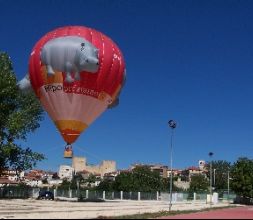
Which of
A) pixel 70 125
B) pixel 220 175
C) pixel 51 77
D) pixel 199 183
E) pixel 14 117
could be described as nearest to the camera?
pixel 51 77

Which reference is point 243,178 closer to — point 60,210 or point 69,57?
point 60,210

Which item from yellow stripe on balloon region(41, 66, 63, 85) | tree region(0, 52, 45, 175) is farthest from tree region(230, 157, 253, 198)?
yellow stripe on balloon region(41, 66, 63, 85)

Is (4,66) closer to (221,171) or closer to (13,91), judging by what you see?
(13,91)

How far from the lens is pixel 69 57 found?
107 ft

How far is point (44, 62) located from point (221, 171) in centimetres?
13726

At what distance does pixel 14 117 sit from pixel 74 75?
25760 millimetres


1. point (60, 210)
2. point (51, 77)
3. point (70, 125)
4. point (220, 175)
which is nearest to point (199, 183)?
point (220, 175)

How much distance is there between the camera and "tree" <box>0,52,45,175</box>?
5444 centimetres

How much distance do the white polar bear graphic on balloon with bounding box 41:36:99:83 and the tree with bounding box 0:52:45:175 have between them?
63.5ft

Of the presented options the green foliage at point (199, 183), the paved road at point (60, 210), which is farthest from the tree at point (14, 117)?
the green foliage at point (199, 183)

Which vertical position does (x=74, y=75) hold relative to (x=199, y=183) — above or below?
above

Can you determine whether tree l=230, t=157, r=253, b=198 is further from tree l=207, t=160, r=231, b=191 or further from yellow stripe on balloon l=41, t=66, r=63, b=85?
tree l=207, t=160, r=231, b=191

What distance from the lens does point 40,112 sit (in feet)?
201

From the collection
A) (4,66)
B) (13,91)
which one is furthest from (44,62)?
(4,66)
